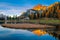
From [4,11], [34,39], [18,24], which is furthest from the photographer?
[18,24]

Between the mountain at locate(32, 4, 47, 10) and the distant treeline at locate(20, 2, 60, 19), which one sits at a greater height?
the mountain at locate(32, 4, 47, 10)

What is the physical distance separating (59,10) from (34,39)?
2.05 meters

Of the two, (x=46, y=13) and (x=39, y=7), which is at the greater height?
(x=39, y=7)

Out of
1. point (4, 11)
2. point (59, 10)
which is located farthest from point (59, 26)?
point (4, 11)

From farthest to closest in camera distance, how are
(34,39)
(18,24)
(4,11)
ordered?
(18,24)
(4,11)
(34,39)

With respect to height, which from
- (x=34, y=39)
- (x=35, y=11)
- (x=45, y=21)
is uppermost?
(x=35, y=11)

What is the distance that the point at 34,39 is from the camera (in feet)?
14.6

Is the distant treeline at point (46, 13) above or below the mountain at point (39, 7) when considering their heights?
below

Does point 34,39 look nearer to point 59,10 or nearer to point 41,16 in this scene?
point 41,16

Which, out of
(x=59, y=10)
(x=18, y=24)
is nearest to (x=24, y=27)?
(x=18, y=24)

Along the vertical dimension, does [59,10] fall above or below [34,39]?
above

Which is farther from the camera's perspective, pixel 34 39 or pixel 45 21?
pixel 45 21

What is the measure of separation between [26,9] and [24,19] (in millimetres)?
406

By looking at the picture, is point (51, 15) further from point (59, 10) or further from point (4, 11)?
point (4, 11)
